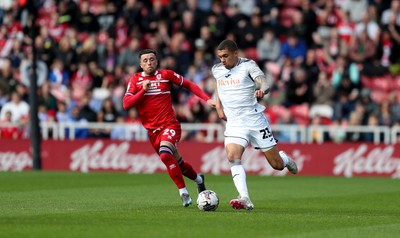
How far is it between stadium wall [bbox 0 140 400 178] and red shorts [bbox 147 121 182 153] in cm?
1097

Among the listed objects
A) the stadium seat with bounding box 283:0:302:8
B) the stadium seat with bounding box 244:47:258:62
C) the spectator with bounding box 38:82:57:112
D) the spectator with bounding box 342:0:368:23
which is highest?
the stadium seat with bounding box 283:0:302:8

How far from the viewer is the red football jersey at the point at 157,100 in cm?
1530

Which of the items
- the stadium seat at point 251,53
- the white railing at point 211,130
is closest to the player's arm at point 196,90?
the white railing at point 211,130

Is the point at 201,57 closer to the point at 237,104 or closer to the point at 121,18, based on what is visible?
the point at 121,18

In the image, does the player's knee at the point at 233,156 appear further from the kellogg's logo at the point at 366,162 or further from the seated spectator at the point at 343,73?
the seated spectator at the point at 343,73

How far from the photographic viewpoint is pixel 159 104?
50.2 feet

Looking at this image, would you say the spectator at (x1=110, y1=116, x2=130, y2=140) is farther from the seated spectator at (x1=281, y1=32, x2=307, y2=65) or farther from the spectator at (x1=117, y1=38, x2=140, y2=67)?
the seated spectator at (x1=281, y1=32, x2=307, y2=65)

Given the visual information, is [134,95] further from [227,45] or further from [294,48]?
[294,48]

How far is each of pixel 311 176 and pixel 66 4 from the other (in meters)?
10.8

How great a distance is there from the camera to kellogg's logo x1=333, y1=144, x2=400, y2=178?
25.5 meters

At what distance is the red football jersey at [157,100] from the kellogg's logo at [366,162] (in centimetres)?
1116

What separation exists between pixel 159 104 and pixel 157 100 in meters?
0.08

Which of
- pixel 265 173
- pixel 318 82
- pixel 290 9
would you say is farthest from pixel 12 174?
pixel 290 9

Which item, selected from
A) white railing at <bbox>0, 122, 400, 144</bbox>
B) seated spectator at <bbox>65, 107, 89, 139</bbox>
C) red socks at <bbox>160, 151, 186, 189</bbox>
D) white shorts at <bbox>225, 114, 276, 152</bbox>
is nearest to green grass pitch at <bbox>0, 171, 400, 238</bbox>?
red socks at <bbox>160, 151, 186, 189</bbox>
